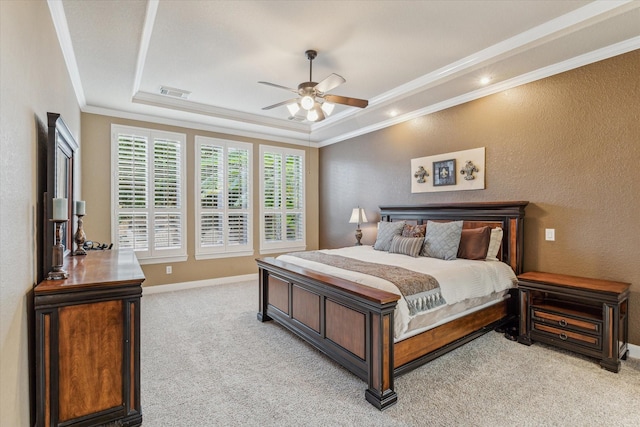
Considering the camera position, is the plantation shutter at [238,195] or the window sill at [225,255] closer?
the window sill at [225,255]

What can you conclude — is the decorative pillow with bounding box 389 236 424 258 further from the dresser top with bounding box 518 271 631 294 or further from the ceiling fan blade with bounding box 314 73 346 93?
the ceiling fan blade with bounding box 314 73 346 93

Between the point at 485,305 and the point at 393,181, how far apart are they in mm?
2542

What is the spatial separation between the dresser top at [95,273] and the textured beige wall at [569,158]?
12.6 ft

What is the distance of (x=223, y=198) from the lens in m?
5.65

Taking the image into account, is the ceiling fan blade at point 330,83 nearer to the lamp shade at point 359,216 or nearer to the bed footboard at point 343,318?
the bed footboard at point 343,318

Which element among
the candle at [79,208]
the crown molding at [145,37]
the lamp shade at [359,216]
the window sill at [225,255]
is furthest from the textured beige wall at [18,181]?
the lamp shade at [359,216]

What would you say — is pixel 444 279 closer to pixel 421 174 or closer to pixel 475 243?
pixel 475 243

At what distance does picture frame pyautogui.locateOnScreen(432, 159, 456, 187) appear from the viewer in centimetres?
430

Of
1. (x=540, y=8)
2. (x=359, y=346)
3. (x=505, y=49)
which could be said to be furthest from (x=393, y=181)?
(x=359, y=346)

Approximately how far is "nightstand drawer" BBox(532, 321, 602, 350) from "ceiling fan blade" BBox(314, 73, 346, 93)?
2983mm

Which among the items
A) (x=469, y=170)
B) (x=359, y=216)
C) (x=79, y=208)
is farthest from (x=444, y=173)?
(x=79, y=208)

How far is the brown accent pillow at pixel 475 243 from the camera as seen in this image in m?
3.52

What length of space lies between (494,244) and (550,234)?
0.54 metres

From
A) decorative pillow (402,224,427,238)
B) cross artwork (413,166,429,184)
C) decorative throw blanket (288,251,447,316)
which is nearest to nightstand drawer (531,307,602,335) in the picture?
decorative throw blanket (288,251,447,316)
